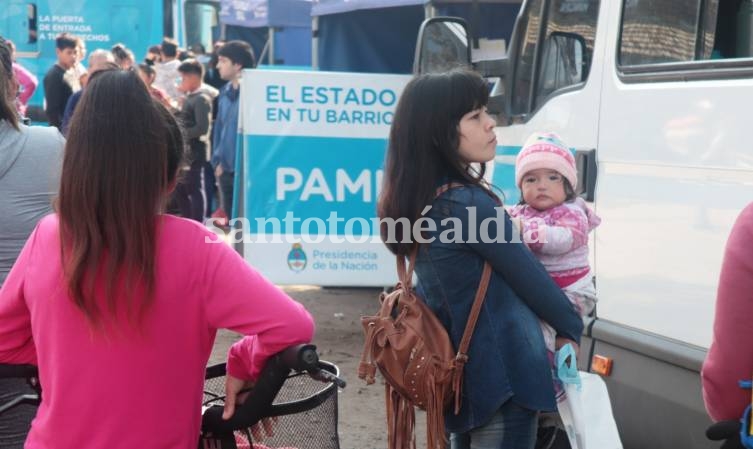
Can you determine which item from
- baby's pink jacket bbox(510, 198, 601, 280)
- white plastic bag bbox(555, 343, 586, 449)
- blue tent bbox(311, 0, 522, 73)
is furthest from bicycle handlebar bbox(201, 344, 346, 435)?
blue tent bbox(311, 0, 522, 73)

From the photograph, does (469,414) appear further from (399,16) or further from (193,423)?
(399,16)

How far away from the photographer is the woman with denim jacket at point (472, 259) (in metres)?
2.68

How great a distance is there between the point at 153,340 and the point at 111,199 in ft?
0.92

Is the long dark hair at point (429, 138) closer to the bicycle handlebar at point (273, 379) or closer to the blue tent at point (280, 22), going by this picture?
the bicycle handlebar at point (273, 379)

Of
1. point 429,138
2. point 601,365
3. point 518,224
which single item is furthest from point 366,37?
point 429,138

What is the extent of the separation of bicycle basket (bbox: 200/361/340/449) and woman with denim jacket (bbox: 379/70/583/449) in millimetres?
575

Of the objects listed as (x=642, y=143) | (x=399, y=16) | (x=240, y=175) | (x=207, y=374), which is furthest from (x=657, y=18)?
(x=399, y=16)

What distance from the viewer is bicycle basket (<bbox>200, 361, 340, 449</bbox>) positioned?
2.14 meters

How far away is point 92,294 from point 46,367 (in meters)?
0.20

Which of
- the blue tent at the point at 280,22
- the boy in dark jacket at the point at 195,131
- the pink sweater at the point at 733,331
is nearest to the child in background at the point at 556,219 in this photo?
the pink sweater at the point at 733,331

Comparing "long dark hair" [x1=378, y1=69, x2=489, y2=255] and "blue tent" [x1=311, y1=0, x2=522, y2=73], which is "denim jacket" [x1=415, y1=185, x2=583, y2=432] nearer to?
"long dark hair" [x1=378, y1=69, x2=489, y2=255]

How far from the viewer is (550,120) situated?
15.1 ft

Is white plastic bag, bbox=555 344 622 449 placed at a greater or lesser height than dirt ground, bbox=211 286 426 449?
greater

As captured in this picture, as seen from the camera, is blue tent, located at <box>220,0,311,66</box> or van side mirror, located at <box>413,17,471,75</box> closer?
van side mirror, located at <box>413,17,471,75</box>
